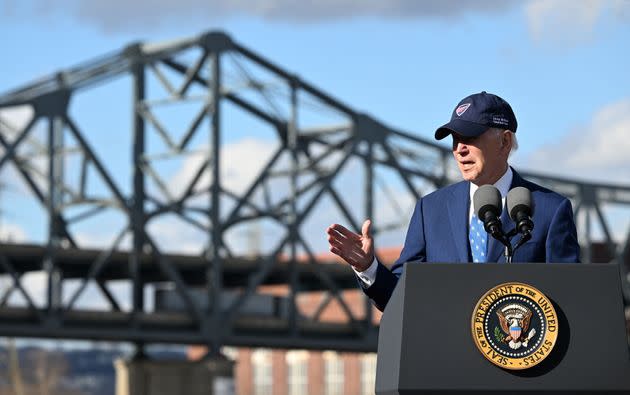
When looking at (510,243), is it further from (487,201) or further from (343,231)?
(343,231)

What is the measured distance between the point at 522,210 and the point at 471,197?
0.67 metres

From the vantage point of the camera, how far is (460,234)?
20.4 ft

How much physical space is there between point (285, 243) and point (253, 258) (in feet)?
5.13

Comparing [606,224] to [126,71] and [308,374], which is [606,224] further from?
[308,374]

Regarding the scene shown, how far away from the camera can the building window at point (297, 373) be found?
130250 mm

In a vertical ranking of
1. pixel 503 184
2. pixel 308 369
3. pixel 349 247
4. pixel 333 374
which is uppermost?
pixel 503 184

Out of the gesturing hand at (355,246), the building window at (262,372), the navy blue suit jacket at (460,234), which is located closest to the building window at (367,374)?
the building window at (262,372)

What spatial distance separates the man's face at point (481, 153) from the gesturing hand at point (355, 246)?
1.52 ft

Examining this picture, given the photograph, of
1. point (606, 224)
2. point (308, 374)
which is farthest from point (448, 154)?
point (308, 374)

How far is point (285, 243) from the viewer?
64312 mm

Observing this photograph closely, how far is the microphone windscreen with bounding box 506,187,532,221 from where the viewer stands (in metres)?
5.66

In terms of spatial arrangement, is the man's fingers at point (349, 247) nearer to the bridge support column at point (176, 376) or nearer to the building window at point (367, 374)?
the bridge support column at point (176, 376)

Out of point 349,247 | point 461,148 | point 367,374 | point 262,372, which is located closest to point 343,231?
point 349,247

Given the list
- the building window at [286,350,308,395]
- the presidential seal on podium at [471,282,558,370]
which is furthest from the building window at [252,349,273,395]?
the presidential seal on podium at [471,282,558,370]
